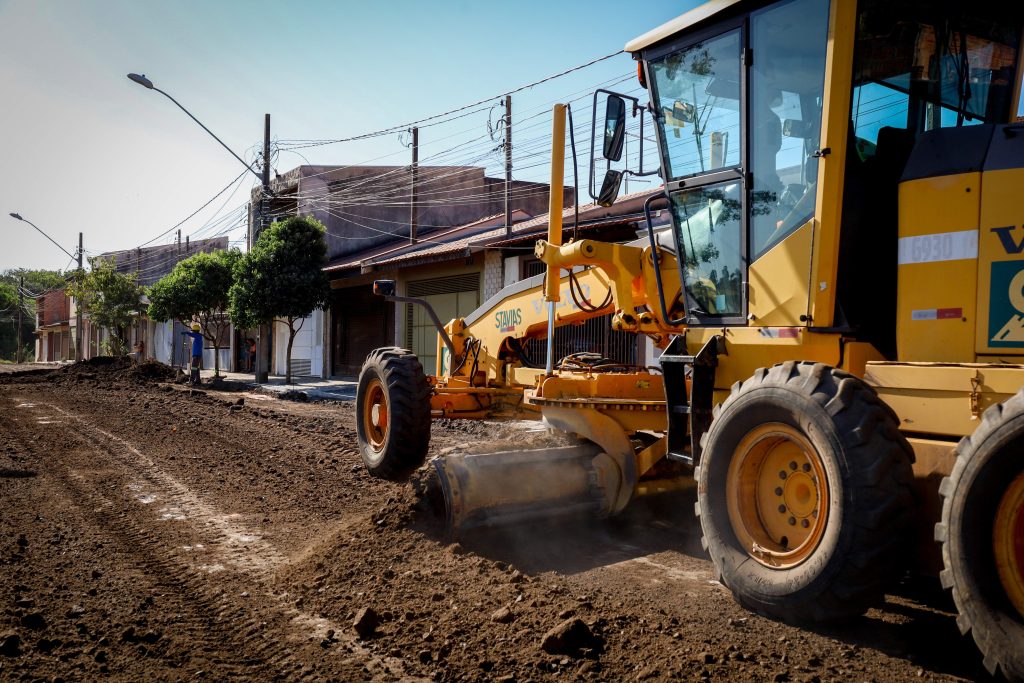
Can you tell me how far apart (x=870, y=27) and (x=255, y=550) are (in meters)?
4.98

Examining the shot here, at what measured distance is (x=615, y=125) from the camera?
16.3 feet

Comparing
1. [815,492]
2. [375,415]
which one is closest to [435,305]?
[375,415]

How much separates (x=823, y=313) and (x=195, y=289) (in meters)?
25.9

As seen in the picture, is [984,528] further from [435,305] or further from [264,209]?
[264,209]

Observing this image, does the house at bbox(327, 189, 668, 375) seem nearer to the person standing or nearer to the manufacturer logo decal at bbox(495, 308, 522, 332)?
the person standing

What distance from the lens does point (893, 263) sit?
4.35 metres

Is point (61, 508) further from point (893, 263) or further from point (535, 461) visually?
point (893, 263)

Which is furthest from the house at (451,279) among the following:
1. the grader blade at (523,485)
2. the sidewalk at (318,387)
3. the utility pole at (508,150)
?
the grader blade at (523,485)

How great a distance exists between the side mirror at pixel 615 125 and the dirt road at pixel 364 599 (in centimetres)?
261

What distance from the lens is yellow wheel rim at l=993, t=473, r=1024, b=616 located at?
302cm

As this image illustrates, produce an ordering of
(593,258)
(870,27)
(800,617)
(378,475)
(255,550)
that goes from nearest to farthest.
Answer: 1. (800,617)
2. (870,27)
3. (255,550)
4. (593,258)
5. (378,475)

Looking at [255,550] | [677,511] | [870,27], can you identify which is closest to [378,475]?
[255,550]

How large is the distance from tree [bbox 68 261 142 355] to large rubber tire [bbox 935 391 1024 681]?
1397 inches

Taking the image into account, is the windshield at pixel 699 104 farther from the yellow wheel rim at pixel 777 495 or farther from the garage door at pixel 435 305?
the garage door at pixel 435 305
